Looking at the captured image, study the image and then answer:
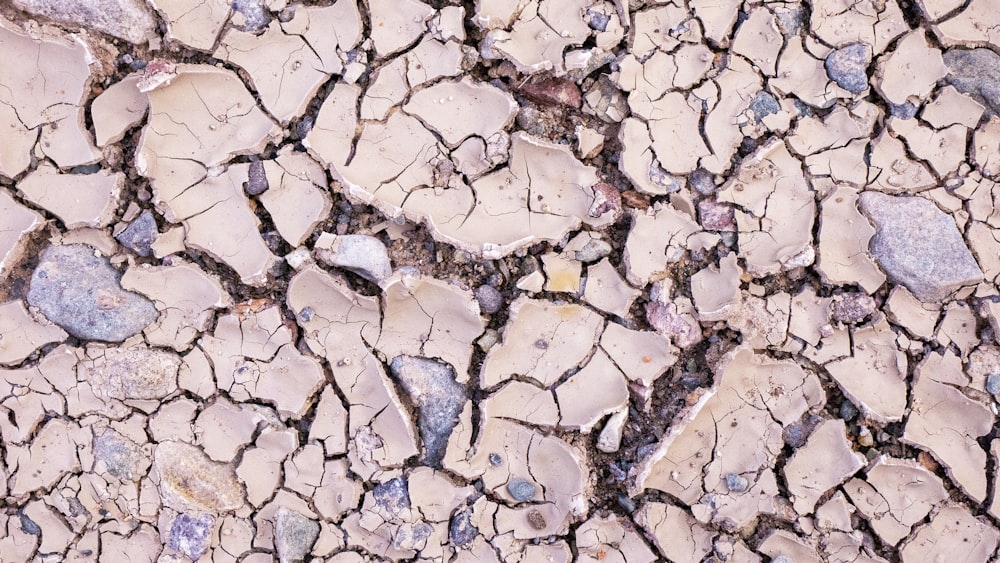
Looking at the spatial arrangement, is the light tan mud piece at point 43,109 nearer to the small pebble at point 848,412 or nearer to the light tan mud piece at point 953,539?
the small pebble at point 848,412

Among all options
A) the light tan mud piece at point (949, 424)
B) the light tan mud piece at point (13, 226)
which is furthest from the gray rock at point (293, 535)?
the light tan mud piece at point (949, 424)

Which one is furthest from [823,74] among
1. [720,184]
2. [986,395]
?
[986,395]

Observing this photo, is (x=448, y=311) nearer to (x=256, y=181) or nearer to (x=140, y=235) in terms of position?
(x=256, y=181)

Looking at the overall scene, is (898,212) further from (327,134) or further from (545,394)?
(327,134)

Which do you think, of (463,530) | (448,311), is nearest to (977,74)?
(448,311)

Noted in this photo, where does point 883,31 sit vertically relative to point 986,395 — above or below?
above

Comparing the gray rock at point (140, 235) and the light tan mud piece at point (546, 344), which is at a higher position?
the light tan mud piece at point (546, 344)
